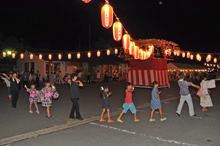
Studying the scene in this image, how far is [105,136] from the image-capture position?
4992mm

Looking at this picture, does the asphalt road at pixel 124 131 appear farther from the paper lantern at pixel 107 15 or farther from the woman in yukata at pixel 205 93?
the paper lantern at pixel 107 15

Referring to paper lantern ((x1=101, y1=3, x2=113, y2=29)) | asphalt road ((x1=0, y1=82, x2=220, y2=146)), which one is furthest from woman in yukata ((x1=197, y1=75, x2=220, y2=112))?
paper lantern ((x1=101, y1=3, x2=113, y2=29))

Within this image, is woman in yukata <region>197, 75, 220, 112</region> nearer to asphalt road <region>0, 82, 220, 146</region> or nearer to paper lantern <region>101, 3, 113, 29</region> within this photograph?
asphalt road <region>0, 82, 220, 146</region>

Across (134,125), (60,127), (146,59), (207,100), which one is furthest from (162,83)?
(60,127)

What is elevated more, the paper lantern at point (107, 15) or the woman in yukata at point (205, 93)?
the paper lantern at point (107, 15)

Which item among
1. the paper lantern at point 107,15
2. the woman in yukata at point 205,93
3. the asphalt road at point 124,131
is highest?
the paper lantern at point 107,15

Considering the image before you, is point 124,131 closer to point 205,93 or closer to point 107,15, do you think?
point 205,93

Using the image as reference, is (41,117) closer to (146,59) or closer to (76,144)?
(76,144)

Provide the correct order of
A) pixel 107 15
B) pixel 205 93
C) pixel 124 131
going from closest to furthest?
1. pixel 124 131
2. pixel 205 93
3. pixel 107 15

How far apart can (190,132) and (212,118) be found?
7.18ft

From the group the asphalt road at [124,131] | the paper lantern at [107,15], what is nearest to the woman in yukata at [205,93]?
the asphalt road at [124,131]

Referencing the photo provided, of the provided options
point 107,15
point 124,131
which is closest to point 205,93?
point 124,131

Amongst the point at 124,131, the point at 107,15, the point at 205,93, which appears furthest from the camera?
the point at 107,15

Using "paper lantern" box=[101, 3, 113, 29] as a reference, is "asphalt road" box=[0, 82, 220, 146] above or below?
below
